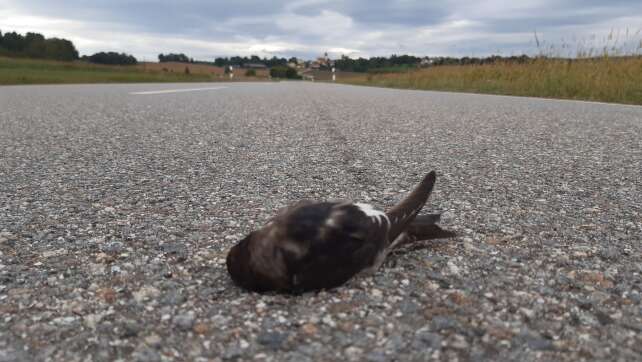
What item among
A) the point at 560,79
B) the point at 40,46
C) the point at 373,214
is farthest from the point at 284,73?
the point at 373,214

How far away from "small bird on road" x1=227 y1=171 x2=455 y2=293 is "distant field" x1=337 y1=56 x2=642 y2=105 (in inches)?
382

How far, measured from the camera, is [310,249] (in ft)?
4.77

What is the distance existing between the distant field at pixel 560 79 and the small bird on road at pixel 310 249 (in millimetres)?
9703

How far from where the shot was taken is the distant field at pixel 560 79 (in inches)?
416

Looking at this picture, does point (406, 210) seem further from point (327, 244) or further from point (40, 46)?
point (40, 46)

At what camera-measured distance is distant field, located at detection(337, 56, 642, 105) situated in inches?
416

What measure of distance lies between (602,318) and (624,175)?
2050 mm

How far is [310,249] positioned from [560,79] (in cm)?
1249

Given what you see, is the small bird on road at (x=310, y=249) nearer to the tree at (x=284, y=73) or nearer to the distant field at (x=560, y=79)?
the distant field at (x=560, y=79)

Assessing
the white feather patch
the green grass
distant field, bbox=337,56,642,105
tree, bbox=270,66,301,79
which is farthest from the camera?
tree, bbox=270,66,301,79

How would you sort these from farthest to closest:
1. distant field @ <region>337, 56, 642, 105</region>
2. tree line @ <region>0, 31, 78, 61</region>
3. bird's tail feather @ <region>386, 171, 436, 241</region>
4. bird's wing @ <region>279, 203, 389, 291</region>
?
tree line @ <region>0, 31, 78, 61</region> < distant field @ <region>337, 56, 642, 105</region> < bird's tail feather @ <region>386, 171, 436, 241</region> < bird's wing @ <region>279, 203, 389, 291</region>

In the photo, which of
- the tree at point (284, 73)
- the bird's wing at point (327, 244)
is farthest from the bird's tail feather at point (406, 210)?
the tree at point (284, 73)

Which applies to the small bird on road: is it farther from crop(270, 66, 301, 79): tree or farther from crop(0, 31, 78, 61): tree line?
crop(270, 66, 301, 79): tree

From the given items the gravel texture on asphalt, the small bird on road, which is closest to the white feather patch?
the small bird on road
